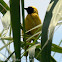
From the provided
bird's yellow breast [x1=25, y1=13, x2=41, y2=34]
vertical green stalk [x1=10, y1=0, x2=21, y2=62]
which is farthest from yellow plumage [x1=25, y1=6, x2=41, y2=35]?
vertical green stalk [x1=10, y1=0, x2=21, y2=62]

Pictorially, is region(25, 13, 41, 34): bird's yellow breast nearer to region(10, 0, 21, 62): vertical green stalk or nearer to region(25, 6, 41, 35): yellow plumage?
region(25, 6, 41, 35): yellow plumage

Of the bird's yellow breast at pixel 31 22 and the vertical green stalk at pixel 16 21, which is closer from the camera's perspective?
the vertical green stalk at pixel 16 21

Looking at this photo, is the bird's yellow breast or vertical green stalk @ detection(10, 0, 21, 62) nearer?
vertical green stalk @ detection(10, 0, 21, 62)

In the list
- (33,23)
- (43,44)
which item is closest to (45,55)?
(43,44)

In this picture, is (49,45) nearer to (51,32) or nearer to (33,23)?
(51,32)

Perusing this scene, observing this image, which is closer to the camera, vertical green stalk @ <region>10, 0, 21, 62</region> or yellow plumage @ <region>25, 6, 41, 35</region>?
vertical green stalk @ <region>10, 0, 21, 62</region>

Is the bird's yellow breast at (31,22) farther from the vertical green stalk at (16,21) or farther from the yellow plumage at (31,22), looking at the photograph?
the vertical green stalk at (16,21)

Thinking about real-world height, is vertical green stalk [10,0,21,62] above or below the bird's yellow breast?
above

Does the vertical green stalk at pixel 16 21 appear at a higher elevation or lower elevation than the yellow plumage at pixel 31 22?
higher

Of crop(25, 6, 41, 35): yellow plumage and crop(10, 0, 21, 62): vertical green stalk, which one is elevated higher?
crop(10, 0, 21, 62): vertical green stalk

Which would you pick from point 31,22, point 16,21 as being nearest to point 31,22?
point 31,22

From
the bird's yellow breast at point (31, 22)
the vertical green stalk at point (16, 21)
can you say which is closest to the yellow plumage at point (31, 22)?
the bird's yellow breast at point (31, 22)

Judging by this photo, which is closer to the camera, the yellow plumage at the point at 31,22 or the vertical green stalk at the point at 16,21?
the vertical green stalk at the point at 16,21

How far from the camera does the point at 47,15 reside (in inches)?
Result: 10.9
